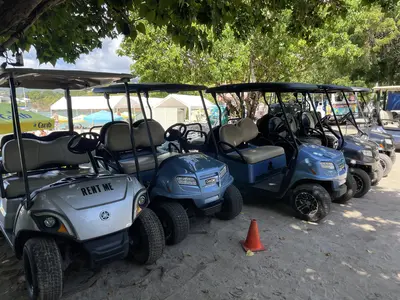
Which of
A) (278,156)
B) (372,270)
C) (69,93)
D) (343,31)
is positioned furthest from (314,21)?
(343,31)

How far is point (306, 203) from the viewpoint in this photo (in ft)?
14.5

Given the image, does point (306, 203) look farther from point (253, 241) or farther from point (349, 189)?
point (253, 241)

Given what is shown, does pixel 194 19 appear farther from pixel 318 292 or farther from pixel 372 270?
pixel 372 270

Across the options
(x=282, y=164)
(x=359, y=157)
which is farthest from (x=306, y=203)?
(x=359, y=157)

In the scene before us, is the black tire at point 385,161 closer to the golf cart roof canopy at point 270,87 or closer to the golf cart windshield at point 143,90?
the golf cart roof canopy at point 270,87

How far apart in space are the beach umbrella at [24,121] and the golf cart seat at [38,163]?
3.24 m

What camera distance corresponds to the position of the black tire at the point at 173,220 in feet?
11.6

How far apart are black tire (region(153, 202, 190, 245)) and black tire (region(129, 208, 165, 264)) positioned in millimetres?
484

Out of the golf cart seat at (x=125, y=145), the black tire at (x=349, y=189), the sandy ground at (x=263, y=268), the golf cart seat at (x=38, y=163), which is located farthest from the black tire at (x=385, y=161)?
the golf cart seat at (x=38, y=163)

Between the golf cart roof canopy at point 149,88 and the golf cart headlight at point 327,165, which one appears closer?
the golf cart roof canopy at point 149,88

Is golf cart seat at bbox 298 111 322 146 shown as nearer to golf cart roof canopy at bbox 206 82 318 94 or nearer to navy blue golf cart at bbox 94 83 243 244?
golf cart roof canopy at bbox 206 82 318 94

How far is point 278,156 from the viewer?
522cm

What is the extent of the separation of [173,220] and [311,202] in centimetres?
211

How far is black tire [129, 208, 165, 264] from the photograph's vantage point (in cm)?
298
